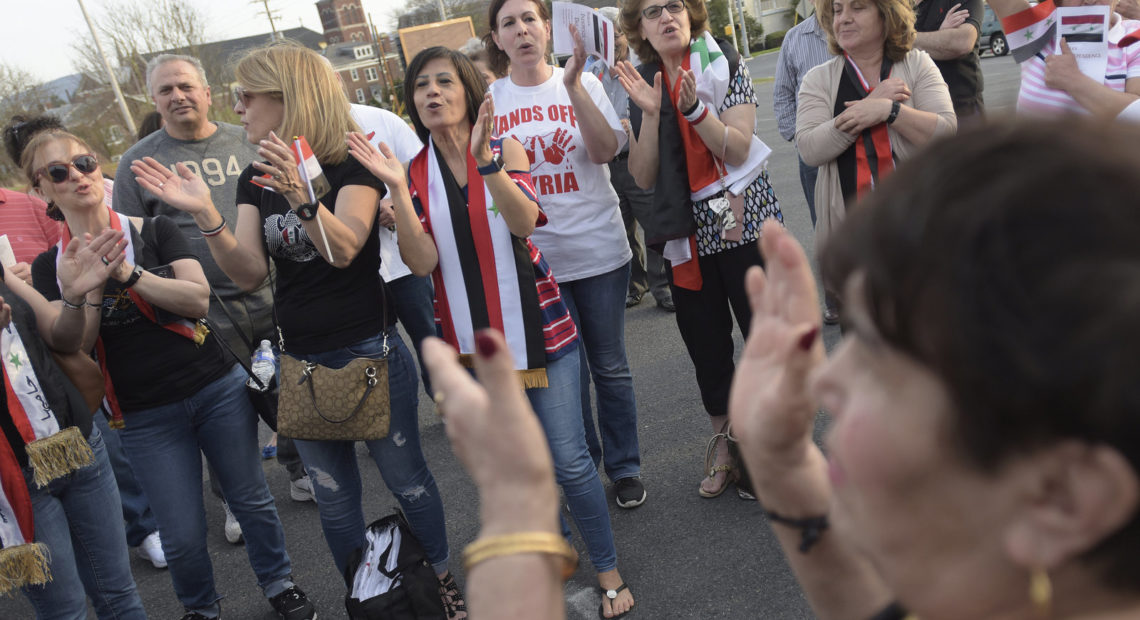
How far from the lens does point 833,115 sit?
324cm

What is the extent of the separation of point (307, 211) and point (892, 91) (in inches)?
84.9

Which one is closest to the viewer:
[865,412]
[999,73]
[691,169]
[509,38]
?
[865,412]

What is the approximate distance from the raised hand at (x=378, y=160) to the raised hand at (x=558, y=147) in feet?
2.73

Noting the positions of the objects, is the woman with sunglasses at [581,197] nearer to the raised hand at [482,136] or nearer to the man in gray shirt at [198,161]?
the raised hand at [482,136]

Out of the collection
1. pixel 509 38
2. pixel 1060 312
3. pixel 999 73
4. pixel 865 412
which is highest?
pixel 509 38

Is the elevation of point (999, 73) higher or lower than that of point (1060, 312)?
lower

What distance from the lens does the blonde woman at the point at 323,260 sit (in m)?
2.85

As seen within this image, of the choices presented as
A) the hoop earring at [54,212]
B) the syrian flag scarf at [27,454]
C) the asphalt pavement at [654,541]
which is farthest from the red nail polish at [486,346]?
the hoop earring at [54,212]

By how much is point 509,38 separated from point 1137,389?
3.30 m

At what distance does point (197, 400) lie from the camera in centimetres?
308

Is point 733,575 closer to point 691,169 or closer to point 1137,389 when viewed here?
point 691,169

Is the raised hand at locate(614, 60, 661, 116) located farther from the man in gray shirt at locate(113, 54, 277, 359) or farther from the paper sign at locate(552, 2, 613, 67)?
the man in gray shirt at locate(113, 54, 277, 359)

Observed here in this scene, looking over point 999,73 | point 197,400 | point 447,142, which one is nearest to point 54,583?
point 197,400

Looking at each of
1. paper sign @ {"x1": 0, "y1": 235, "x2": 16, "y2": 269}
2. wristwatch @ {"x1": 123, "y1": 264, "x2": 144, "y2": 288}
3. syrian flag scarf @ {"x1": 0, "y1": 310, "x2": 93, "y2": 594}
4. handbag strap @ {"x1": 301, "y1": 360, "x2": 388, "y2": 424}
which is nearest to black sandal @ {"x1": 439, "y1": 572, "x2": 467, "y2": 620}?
handbag strap @ {"x1": 301, "y1": 360, "x2": 388, "y2": 424}
